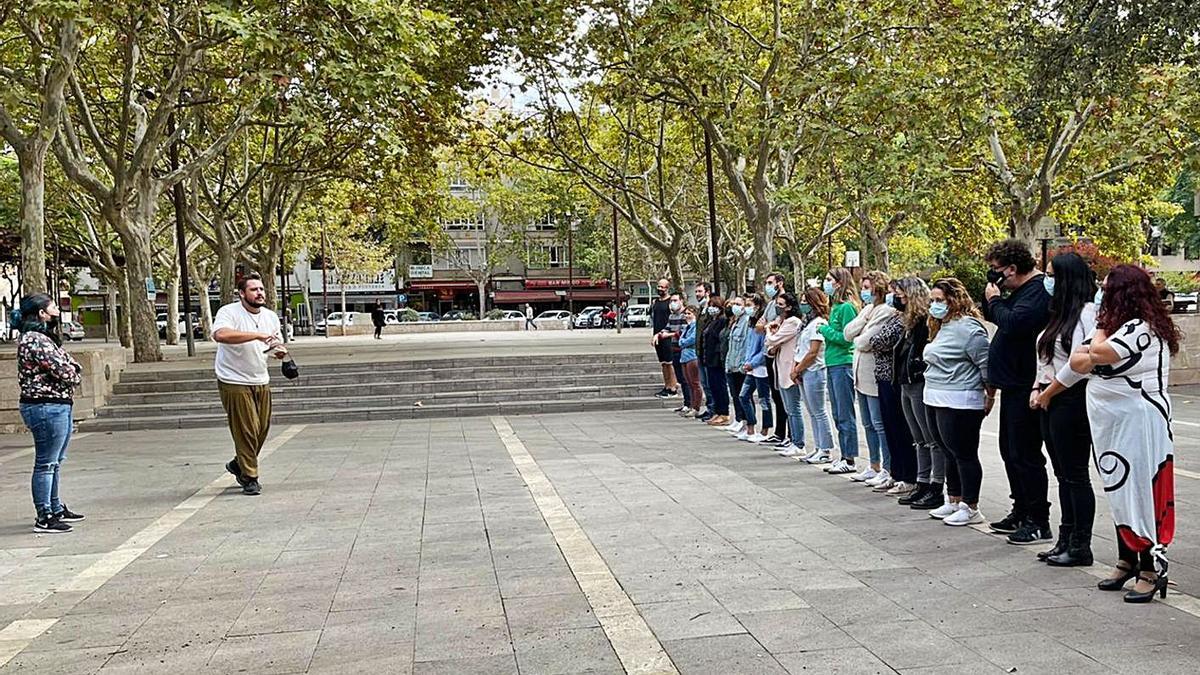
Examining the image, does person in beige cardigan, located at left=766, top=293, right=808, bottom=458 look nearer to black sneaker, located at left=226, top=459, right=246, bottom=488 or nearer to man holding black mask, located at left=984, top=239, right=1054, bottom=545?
man holding black mask, located at left=984, top=239, right=1054, bottom=545

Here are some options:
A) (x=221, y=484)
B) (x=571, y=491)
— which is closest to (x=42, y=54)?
(x=221, y=484)

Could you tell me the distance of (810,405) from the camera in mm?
9664

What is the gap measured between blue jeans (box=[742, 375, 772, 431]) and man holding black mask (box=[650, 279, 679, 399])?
10.6 feet

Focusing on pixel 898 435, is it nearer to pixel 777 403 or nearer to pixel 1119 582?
pixel 1119 582

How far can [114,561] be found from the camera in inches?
255

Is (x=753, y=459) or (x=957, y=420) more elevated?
(x=957, y=420)

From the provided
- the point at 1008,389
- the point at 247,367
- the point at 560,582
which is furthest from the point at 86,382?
the point at 1008,389

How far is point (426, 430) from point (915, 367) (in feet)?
27.1

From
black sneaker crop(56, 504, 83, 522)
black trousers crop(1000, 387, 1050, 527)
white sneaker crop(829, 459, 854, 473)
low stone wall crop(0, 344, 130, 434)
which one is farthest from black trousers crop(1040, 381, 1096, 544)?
low stone wall crop(0, 344, 130, 434)

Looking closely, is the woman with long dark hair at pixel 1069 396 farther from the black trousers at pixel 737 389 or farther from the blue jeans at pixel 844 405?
the black trousers at pixel 737 389

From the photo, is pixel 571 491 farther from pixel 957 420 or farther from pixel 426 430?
pixel 426 430

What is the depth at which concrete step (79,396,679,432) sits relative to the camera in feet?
50.1

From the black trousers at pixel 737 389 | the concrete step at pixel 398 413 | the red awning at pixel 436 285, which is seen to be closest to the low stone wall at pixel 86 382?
the concrete step at pixel 398 413

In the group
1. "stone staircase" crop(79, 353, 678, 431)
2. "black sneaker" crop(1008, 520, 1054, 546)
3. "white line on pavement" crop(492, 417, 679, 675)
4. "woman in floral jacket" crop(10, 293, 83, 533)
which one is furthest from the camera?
"stone staircase" crop(79, 353, 678, 431)
